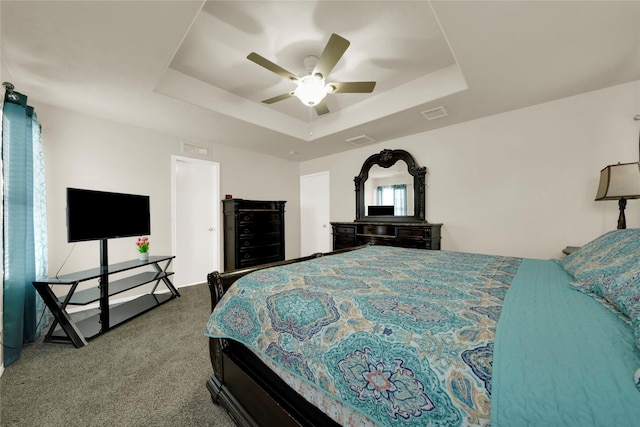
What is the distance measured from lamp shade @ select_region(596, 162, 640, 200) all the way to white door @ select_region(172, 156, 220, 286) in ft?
16.1

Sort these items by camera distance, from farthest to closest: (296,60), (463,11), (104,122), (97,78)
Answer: (104,122) → (296,60) → (97,78) → (463,11)

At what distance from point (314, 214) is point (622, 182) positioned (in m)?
4.36

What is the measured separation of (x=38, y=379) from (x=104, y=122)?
2.91 m

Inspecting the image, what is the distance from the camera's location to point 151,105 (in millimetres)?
2752

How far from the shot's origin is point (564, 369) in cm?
57

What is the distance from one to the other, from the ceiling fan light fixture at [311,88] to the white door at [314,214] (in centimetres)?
286

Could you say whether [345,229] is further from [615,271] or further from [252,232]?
[615,271]

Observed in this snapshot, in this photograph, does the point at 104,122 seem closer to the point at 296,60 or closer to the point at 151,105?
the point at 151,105

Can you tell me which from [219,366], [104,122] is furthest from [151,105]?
[219,366]

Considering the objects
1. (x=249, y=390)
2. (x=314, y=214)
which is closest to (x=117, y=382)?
(x=249, y=390)

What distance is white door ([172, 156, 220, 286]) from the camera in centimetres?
380

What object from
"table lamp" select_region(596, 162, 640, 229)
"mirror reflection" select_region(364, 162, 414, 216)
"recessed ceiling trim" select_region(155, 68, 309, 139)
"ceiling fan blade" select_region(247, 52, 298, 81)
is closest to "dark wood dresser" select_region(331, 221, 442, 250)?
"mirror reflection" select_region(364, 162, 414, 216)

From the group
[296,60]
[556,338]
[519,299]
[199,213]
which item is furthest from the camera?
[199,213]

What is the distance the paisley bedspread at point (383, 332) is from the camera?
0.63 m
